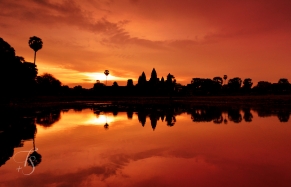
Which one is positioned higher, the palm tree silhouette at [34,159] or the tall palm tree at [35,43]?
the tall palm tree at [35,43]

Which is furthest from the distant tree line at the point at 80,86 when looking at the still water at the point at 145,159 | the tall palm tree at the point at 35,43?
the still water at the point at 145,159

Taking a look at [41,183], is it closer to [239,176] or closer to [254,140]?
[239,176]

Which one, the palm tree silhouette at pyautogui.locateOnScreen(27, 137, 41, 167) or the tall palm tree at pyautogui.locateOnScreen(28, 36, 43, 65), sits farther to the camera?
the tall palm tree at pyautogui.locateOnScreen(28, 36, 43, 65)

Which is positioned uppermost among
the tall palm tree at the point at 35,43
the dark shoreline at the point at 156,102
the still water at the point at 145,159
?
the tall palm tree at the point at 35,43

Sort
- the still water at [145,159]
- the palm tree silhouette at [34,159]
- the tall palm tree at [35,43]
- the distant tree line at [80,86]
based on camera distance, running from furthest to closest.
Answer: the tall palm tree at [35,43] → the distant tree line at [80,86] → the palm tree silhouette at [34,159] → the still water at [145,159]

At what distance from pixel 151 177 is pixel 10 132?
46.0 feet

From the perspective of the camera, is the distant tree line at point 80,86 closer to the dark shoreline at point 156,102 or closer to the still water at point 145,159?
the dark shoreline at point 156,102

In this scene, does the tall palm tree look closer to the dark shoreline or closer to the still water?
the dark shoreline

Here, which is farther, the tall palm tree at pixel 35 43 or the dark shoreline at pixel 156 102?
the tall palm tree at pixel 35 43

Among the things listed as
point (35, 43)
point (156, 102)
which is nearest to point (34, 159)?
point (156, 102)

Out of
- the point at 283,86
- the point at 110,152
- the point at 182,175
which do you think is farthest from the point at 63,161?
the point at 283,86

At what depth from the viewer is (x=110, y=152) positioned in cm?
1302

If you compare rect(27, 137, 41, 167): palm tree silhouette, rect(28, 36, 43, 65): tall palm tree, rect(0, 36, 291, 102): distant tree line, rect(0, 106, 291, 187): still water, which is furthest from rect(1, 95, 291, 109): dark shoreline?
rect(27, 137, 41, 167): palm tree silhouette

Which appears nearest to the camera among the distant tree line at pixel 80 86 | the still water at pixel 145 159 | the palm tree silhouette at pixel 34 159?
the still water at pixel 145 159
